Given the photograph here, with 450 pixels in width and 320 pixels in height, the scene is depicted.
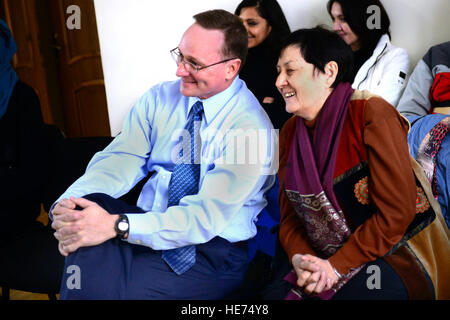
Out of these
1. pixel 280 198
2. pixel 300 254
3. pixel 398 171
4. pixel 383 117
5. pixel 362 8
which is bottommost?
pixel 300 254

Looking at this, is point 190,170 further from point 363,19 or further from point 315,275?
point 363,19

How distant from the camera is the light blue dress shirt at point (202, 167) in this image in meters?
1.19

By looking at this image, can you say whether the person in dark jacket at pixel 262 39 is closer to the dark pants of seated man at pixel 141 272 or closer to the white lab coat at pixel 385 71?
the white lab coat at pixel 385 71

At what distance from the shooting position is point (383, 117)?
3.51 ft

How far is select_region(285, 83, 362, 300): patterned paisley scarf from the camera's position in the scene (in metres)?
1.12

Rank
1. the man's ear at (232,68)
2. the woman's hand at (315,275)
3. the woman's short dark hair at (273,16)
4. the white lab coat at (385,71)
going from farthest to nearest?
→ the woman's short dark hair at (273,16), the white lab coat at (385,71), the man's ear at (232,68), the woman's hand at (315,275)

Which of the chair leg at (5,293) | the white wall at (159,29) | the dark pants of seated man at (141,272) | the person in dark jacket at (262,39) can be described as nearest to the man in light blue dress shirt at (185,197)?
the dark pants of seated man at (141,272)

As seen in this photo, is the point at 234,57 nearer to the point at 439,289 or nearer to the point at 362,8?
the point at 439,289

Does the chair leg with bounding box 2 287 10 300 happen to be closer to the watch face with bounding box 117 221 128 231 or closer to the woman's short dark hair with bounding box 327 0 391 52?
the watch face with bounding box 117 221 128 231

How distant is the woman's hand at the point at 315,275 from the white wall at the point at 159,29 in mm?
1460

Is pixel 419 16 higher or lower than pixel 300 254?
higher

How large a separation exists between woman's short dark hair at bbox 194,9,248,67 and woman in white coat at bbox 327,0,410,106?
3.03 feet

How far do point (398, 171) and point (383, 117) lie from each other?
0.44 ft
